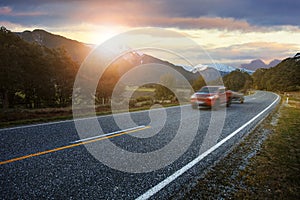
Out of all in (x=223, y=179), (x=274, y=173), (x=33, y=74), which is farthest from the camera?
(x=33, y=74)

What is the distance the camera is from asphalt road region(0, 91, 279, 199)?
307cm

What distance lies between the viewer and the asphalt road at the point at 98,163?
307 cm

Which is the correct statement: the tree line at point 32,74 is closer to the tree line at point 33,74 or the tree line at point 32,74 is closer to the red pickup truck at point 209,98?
the tree line at point 33,74

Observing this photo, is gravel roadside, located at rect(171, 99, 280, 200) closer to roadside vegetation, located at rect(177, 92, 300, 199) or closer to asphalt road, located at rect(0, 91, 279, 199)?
roadside vegetation, located at rect(177, 92, 300, 199)

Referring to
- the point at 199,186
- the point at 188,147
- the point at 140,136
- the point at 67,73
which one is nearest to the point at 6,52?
the point at 67,73

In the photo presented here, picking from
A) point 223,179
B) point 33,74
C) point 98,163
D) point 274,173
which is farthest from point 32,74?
point 274,173

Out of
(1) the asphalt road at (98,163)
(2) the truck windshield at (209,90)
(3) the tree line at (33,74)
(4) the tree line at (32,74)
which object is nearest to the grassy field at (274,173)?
(1) the asphalt road at (98,163)

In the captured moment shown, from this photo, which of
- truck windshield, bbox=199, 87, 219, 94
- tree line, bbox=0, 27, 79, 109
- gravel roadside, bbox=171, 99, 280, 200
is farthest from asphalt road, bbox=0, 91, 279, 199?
tree line, bbox=0, 27, 79, 109

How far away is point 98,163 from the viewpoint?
4.14 m

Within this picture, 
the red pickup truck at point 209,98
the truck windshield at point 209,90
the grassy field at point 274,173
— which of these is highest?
the truck windshield at point 209,90

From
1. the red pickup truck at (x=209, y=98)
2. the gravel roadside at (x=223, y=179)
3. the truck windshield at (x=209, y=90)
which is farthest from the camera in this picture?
the truck windshield at (x=209, y=90)

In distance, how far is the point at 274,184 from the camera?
3.41 meters

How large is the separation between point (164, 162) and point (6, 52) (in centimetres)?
2183

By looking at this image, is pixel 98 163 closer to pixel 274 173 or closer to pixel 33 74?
pixel 274 173
